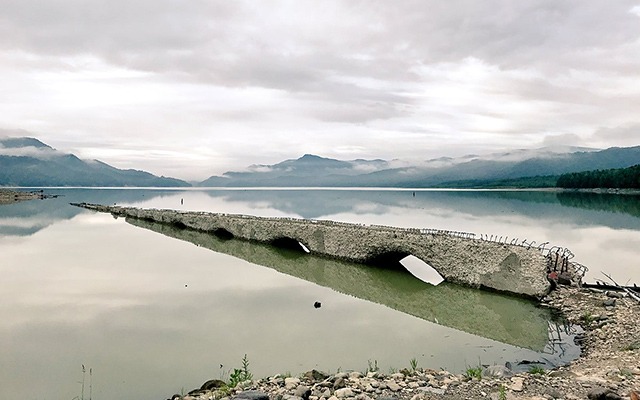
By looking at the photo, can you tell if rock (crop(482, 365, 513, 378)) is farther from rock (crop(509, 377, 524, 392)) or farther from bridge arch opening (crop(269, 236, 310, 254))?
bridge arch opening (crop(269, 236, 310, 254))

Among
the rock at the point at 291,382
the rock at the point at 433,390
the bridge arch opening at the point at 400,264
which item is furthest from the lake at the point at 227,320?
the rock at the point at 433,390

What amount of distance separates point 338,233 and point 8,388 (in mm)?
27158

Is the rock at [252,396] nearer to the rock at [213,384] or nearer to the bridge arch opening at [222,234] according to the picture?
the rock at [213,384]

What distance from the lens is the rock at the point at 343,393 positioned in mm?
10661

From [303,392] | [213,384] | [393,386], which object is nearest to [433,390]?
[393,386]

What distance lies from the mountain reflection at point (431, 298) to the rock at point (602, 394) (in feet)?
22.8

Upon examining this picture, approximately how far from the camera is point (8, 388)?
12.9 m

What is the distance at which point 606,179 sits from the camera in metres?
121

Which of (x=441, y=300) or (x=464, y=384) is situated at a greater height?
(x=464, y=384)

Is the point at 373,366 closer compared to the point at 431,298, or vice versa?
the point at 373,366

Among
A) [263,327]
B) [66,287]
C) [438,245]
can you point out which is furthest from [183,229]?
[263,327]

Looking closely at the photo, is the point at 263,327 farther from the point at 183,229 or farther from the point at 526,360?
the point at 183,229

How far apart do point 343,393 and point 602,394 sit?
586 centimetres

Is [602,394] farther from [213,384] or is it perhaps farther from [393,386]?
[213,384]
